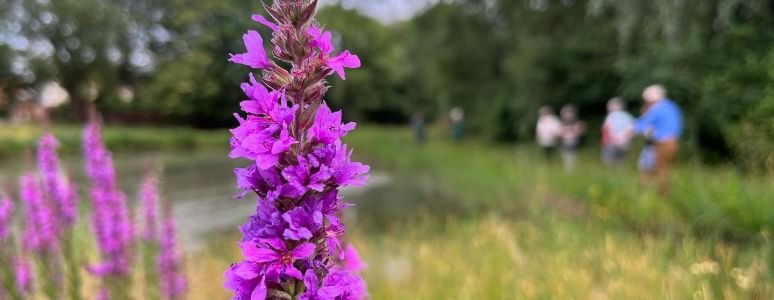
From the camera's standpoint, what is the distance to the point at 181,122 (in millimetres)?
30156

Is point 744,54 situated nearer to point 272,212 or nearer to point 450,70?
point 450,70

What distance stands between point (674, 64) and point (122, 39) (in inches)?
1240

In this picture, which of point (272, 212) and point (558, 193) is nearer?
point (272, 212)

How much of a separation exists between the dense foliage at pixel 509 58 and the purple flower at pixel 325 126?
150 cm

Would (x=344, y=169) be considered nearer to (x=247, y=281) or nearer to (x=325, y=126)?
(x=325, y=126)

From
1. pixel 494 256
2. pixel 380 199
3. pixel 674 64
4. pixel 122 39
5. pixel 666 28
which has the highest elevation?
pixel 122 39

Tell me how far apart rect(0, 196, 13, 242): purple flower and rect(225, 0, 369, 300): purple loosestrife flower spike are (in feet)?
9.15

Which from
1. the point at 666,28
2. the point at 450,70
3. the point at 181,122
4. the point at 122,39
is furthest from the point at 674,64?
the point at 122,39

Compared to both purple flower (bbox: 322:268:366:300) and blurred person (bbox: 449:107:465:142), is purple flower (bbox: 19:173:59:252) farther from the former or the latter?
blurred person (bbox: 449:107:465:142)

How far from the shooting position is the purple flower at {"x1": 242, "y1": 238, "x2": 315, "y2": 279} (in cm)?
106

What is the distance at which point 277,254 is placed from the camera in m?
1.09

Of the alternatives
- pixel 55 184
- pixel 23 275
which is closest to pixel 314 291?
pixel 55 184

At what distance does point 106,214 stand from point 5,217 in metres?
0.50

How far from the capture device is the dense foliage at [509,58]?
11938mm
